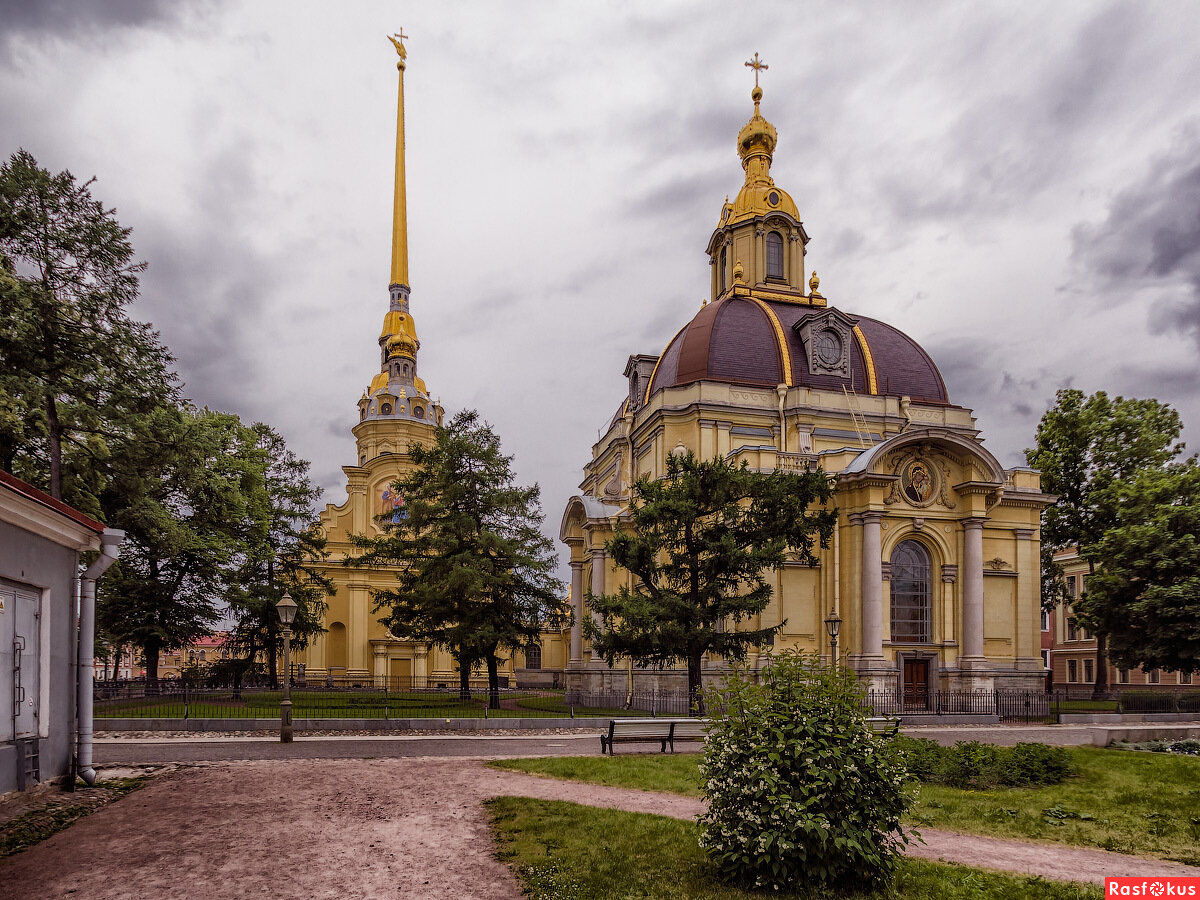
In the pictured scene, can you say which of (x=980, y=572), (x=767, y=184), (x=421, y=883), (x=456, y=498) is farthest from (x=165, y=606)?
(x=767, y=184)

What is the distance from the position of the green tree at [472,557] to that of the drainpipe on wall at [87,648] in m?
15.1

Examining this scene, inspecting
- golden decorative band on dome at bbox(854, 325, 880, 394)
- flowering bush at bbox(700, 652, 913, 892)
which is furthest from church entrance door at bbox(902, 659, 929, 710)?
flowering bush at bbox(700, 652, 913, 892)

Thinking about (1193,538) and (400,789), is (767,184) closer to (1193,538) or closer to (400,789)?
(1193,538)

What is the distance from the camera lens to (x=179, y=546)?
26.5 meters

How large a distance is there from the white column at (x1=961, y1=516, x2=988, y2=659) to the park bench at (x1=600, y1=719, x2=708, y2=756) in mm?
19606

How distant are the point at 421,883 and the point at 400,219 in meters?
66.3

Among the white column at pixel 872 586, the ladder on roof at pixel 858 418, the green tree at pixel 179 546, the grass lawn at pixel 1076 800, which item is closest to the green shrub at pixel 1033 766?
the grass lawn at pixel 1076 800

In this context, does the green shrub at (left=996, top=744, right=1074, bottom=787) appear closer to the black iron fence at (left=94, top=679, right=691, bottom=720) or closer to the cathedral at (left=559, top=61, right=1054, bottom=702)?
the black iron fence at (left=94, top=679, right=691, bottom=720)

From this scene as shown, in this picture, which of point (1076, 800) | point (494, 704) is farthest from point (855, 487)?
point (1076, 800)

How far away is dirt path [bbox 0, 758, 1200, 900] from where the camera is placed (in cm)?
770

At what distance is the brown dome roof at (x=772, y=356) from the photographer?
38.8 metres

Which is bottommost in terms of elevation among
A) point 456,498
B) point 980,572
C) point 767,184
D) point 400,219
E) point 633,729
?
point 633,729

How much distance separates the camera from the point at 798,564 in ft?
108

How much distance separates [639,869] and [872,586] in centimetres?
2573
